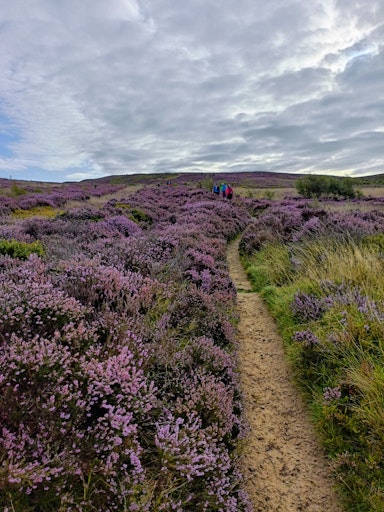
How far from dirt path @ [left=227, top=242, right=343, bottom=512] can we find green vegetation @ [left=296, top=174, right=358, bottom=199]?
32.4 m

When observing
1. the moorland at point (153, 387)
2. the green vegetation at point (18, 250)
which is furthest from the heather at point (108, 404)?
the green vegetation at point (18, 250)

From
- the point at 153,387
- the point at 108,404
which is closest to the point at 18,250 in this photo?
the point at 153,387

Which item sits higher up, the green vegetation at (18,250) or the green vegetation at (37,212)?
the green vegetation at (37,212)

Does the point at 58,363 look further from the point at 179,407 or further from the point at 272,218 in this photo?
the point at 272,218

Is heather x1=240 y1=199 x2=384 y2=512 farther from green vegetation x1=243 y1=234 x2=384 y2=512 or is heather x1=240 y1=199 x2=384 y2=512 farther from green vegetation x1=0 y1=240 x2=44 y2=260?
green vegetation x1=0 y1=240 x2=44 y2=260

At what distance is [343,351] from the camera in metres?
4.27

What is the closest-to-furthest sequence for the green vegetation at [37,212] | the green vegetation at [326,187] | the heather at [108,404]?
the heather at [108,404], the green vegetation at [37,212], the green vegetation at [326,187]

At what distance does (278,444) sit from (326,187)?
3552 centimetres

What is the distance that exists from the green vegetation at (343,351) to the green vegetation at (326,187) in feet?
96.7

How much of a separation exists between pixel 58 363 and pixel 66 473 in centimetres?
77

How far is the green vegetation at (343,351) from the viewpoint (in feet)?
9.82

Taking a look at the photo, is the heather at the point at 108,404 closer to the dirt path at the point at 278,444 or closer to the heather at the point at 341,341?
the dirt path at the point at 278,444

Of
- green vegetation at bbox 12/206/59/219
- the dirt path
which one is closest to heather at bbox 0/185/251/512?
the dirt path

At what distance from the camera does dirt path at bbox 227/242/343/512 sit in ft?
9.59
